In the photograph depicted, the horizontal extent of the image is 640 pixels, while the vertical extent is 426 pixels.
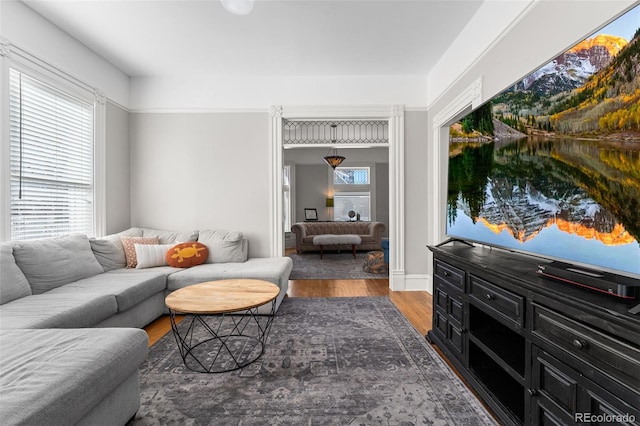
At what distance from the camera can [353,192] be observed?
30.0ft

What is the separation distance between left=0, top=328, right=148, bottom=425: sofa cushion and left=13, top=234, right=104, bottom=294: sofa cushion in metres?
1.02

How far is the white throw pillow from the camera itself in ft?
11.2

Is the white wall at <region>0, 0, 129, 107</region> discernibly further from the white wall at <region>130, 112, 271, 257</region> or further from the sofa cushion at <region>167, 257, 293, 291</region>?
the sofa cushion at <region>167, 257, 293, 291</region>

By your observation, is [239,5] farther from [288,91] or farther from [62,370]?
[62,370]

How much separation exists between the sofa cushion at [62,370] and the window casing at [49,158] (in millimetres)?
1700

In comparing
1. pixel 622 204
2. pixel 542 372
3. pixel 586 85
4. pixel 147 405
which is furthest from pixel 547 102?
pixel 147 405

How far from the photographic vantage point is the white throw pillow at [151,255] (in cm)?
341

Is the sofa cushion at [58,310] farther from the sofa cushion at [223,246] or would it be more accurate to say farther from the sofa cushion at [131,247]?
the sofa cushion at [223,246]

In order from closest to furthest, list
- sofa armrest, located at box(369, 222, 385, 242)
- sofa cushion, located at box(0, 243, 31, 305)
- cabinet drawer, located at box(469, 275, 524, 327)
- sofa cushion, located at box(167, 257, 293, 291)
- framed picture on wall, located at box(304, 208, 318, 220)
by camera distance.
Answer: cabinet drawer, located at box(469, 275, 524, 327)
sofa cushion, located at box(0, 243, 31, 305)
sofa cushion, located at box(167, 257, 293, 291)
sofa armrest, located at box(369, 222, 385, 242)
framed picture on wall, located at box(304, 208, 318, 220)

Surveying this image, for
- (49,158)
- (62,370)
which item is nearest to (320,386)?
(62,370)

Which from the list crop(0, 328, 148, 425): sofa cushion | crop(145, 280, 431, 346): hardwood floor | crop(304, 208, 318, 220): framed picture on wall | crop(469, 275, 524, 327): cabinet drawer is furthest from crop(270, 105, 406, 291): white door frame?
crop(304, 208, 318, 220): framed picture on wall

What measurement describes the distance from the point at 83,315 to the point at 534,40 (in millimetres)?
3606

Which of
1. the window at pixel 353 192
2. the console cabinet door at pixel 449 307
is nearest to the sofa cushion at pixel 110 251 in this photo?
the console cabinet door at pixel 449 307

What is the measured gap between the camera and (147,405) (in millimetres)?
1679
